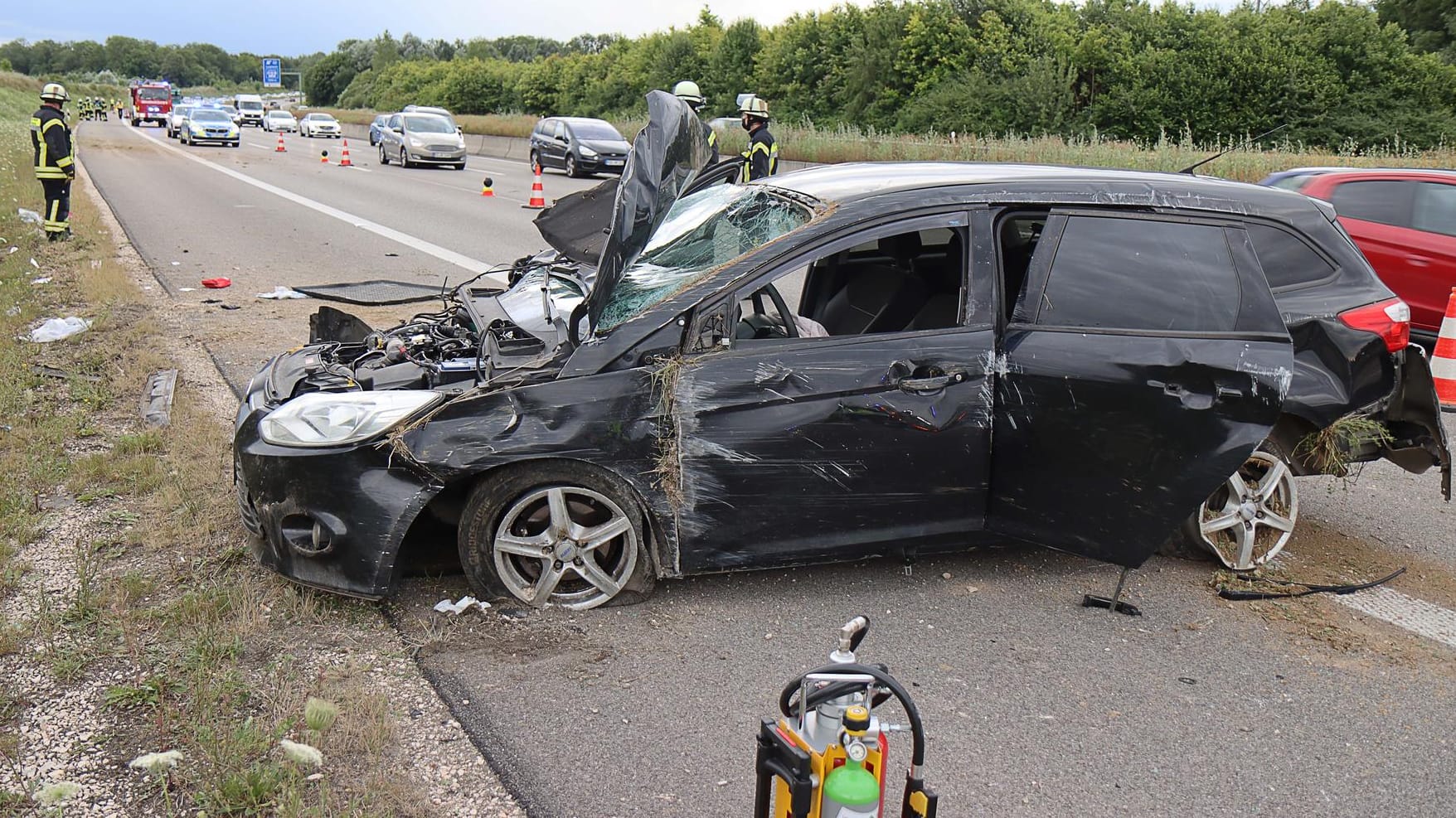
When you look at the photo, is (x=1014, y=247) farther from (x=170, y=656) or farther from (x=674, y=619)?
(x=170, y=656)

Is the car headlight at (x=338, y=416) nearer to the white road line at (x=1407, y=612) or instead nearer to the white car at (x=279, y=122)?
the white road line at (x=1407, y=612)

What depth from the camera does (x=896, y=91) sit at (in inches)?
1572

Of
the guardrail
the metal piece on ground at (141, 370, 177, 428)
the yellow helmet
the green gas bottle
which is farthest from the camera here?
the guardrail

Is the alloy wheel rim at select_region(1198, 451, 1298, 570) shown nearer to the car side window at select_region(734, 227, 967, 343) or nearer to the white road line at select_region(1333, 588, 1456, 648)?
the white road line at select_region(1333, 588, 1456, 648)

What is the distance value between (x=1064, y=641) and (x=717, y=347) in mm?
1599

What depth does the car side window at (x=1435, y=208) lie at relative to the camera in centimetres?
801

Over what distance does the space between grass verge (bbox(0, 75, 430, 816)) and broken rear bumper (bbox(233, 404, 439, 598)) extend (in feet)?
0.72

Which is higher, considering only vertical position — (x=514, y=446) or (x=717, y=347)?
(x=717, y=347)

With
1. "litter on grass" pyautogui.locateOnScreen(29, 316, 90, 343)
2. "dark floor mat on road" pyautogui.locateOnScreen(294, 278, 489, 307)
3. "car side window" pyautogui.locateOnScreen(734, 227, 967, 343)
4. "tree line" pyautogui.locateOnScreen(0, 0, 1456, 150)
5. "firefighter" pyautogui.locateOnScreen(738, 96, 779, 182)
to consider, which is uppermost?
"tree line" pyautogui.locateOnScreen(0, 0, 1456, 150)

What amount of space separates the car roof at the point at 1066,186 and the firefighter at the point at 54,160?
1128 cm

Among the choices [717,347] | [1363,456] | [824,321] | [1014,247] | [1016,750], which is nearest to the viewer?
[1016,750]

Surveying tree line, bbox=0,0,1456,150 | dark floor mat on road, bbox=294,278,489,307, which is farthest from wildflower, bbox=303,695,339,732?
tree line, bbox=0,0,1456,150

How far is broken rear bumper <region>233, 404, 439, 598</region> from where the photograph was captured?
3.60 meters

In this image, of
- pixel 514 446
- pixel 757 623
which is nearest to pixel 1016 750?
pixel 757 623
